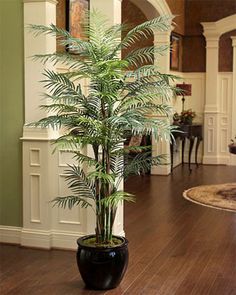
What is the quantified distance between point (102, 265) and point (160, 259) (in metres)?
1.00

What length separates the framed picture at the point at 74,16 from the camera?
6.36 meters

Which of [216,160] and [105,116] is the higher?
[105,116]

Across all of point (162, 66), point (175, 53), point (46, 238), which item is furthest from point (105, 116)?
point (175, 53)

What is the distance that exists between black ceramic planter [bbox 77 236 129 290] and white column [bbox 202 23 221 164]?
23.1 ft

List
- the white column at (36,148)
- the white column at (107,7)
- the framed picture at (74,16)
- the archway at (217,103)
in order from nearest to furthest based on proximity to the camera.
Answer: the white column at (107,7), the white column at (36,148), the framed picture at (74,16), the archway at (217,103)

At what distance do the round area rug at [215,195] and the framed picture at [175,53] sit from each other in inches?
111

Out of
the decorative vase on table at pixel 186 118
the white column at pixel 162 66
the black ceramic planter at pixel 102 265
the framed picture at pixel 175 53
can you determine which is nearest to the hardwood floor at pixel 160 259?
the black ceramic planter at pixel 102 265

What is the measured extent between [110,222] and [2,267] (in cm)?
113

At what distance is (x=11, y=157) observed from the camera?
5.06 m

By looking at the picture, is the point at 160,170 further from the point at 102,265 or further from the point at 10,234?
the point at 102,265

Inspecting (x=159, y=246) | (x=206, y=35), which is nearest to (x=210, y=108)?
(x=206, y=35)

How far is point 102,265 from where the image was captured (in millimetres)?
3807

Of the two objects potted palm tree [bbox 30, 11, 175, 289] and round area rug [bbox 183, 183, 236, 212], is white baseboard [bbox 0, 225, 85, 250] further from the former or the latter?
round area rug [bbox 183, 183, 236, 212]

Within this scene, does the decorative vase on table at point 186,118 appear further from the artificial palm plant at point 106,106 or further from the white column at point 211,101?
the artificial palm plant at point 106,106
